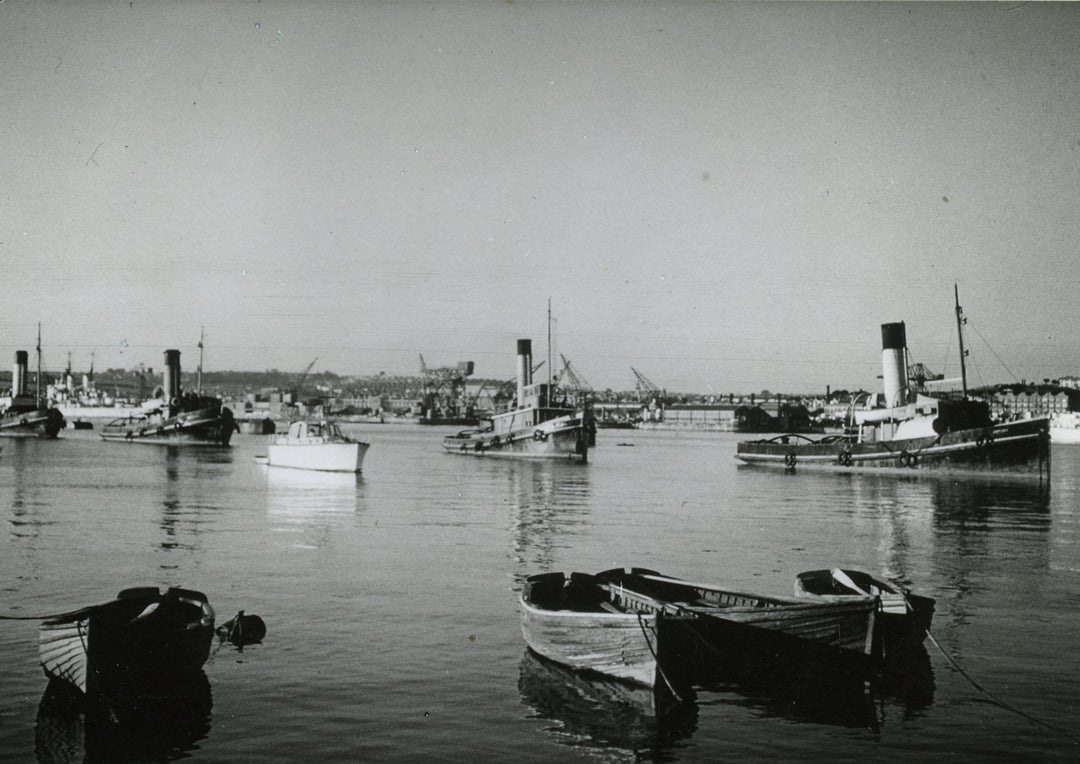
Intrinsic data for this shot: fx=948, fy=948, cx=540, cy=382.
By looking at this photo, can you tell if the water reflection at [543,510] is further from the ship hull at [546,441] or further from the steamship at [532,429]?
the steamship at [532,429]

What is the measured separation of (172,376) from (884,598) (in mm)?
95492

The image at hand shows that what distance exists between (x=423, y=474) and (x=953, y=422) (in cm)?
3261

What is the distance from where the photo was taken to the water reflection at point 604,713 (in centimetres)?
1079

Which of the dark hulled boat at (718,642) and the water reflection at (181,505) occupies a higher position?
the dark hulled boat at (718,642)

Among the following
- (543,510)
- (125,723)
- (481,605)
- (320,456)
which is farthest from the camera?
(320,456)

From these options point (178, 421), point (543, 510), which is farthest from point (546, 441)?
point (178, 421)

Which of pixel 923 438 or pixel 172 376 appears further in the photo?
pixel 172 376

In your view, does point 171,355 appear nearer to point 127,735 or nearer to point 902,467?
point 902,467

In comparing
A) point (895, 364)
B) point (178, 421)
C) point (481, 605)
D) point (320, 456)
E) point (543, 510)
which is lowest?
point (543, 510)

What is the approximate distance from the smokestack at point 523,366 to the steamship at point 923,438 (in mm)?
23350

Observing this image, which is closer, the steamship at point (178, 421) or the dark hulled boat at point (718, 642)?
the dark hulled boat at point (718, 642)

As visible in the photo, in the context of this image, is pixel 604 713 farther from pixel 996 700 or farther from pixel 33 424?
pixel 33 424

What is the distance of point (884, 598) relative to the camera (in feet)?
46.1

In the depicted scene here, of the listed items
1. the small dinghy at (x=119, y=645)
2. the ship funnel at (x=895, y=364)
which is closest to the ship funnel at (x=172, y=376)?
the ship funnel at (x=895, y=364)
